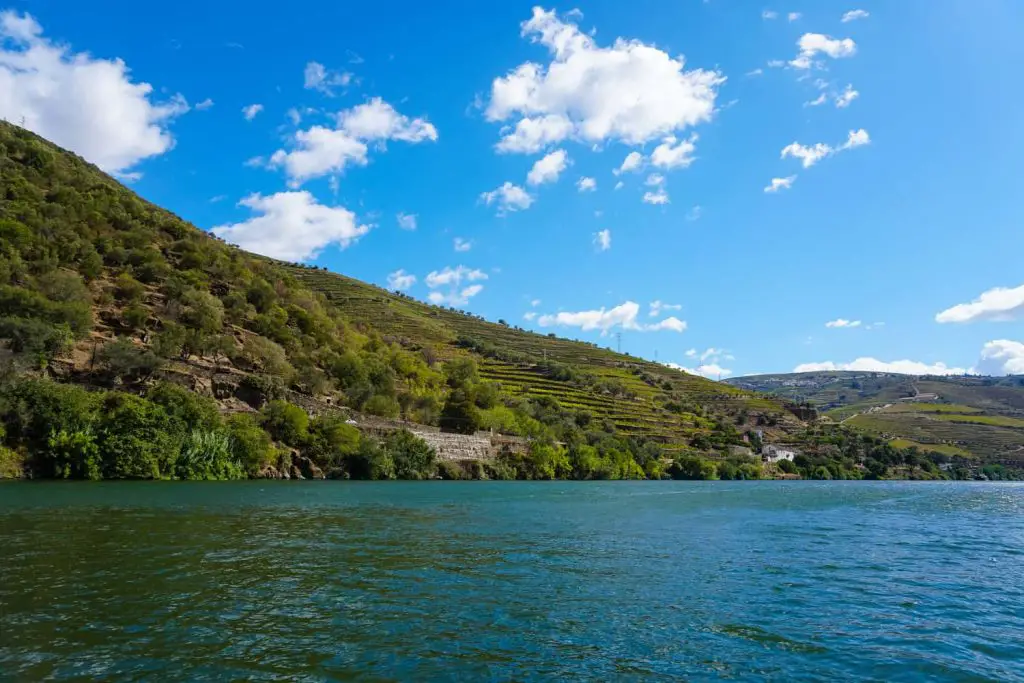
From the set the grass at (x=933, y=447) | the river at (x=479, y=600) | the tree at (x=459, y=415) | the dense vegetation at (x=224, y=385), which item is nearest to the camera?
the river at (x=479, y=600)

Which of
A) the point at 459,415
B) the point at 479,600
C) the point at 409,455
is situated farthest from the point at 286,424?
the point at 479,600

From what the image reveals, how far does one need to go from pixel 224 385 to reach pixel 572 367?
92.6 metres

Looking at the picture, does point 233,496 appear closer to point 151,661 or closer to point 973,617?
point 151,661

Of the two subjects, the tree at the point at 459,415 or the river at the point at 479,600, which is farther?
the tree at the point at 459,415

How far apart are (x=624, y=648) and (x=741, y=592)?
6086 millimetres

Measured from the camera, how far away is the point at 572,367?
472 feet

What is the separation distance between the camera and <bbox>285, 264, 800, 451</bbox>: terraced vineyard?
4658 inches

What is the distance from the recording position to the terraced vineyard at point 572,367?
388 feet

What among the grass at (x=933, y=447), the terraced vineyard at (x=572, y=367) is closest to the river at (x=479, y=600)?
the terraced vineyard at (x=572, y=367)

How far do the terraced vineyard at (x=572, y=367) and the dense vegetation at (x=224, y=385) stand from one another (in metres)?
1.05

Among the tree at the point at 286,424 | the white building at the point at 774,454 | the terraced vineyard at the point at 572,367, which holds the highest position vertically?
the terraced vineyard at the point at 572,367

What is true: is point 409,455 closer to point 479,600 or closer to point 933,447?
point 479,600

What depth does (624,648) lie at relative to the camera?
424 inches

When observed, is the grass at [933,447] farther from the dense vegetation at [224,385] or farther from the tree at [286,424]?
the tree at [286,424]
